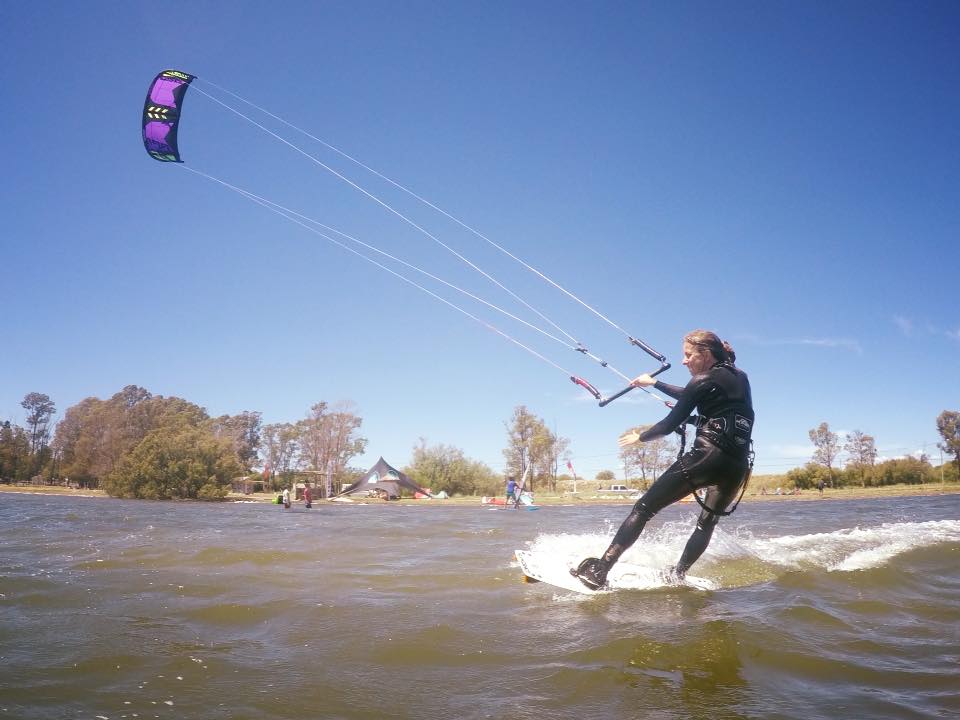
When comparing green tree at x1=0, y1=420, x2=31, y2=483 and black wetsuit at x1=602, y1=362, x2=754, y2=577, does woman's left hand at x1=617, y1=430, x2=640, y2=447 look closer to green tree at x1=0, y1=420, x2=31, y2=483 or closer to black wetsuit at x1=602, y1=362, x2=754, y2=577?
black wetsuit at x1=602, y1=362, x2=754, y2=577

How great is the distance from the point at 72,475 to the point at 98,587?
86.7 metres

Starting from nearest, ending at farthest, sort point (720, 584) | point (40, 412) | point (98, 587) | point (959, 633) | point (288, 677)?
point (288, 677), point (959, 633), point (98, 587), point (720, 584), point (40, 412)

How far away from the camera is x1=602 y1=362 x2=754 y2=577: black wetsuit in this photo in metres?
4.92

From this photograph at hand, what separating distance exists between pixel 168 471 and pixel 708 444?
5373cm

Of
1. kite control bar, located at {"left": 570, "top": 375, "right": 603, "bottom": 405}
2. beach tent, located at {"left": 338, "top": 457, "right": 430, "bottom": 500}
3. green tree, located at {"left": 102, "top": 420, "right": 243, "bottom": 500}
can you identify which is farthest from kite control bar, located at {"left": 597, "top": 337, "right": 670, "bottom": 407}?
green tree, located at {"left": 102, "top": 420, "right": 243, "bottom": 500}

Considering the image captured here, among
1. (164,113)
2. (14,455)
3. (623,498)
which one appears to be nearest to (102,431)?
(14,455)

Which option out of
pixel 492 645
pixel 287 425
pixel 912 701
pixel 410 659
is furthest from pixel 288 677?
pixel 287 425

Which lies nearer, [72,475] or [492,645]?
[492,645]

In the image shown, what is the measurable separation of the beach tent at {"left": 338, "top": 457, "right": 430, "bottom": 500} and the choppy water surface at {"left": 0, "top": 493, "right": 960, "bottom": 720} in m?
47.1

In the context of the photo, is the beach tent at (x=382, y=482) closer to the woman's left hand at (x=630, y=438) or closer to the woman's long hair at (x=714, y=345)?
the woman's left hand at (x=630, y=438)

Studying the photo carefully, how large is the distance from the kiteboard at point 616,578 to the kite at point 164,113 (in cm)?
1179

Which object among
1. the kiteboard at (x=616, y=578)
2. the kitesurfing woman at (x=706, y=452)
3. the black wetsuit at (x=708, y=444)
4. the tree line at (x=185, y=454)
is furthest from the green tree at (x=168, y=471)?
the black wetsuit at (x=708, y=444)

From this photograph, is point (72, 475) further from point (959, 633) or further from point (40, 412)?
point (959, 633)

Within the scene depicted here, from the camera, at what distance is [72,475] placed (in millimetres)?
72938
